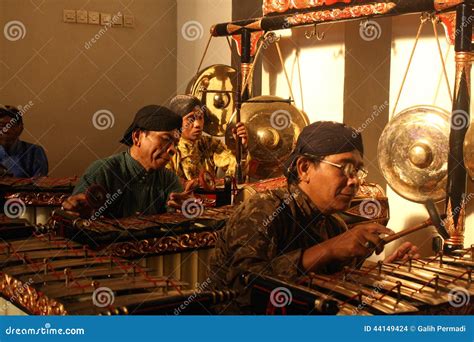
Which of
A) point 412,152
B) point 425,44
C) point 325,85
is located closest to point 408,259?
point 412,152

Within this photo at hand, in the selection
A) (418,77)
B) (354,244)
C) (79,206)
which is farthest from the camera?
(418,77)

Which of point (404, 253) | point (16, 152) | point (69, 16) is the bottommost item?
point (404, 253)

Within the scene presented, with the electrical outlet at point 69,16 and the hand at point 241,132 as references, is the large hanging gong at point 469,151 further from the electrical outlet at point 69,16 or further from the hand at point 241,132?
the electrical outlet at point 69,16

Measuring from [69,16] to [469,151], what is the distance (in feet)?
11.1

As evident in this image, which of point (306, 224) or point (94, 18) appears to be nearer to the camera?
point (306, 224)

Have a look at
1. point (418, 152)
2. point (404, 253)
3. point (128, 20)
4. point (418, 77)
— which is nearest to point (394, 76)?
point (418, 77)

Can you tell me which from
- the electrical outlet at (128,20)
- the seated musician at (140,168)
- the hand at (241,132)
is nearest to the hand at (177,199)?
the seated musician at (140,168)

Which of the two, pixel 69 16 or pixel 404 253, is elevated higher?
pixel 69 16

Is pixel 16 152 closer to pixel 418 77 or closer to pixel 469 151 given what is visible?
pixel 418 77

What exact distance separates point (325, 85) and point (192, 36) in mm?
1488

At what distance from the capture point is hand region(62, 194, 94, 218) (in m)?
2.97

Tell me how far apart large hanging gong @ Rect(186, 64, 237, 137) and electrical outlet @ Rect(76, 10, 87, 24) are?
1050mm

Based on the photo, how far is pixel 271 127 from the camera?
4.86 meters

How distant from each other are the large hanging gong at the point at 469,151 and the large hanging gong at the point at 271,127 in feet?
4.50
